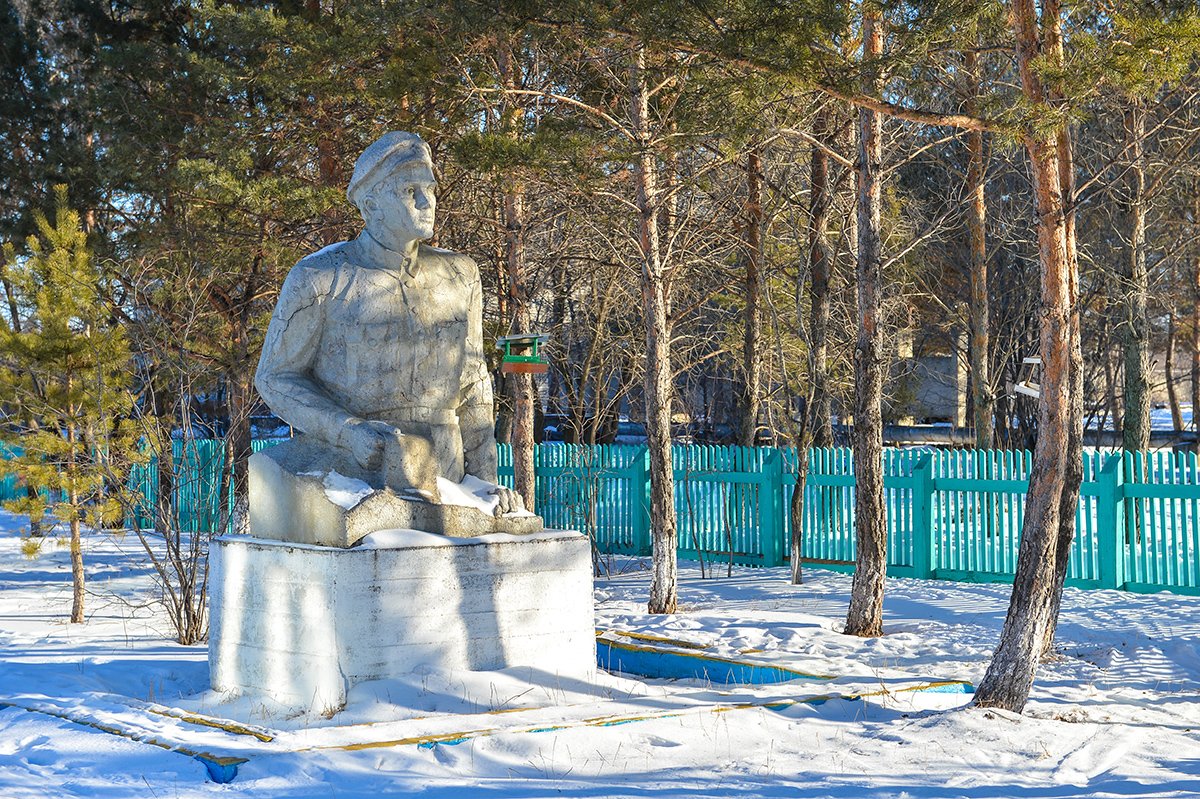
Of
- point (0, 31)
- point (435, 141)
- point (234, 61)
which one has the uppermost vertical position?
point (0, 31)

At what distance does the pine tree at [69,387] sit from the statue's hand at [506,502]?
5.55 m

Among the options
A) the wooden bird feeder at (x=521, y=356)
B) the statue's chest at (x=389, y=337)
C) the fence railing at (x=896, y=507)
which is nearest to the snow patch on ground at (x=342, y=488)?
the statue's chest at (x=389, y=337)

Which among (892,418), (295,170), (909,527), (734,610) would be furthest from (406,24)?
(892,418)

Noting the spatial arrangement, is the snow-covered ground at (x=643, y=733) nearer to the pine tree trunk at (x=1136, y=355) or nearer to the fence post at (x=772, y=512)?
the fence post at (x=772, y=512)

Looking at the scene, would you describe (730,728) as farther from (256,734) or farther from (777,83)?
(777,83)

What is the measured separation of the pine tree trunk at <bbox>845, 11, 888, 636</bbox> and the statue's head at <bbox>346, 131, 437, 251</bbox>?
3.82 m

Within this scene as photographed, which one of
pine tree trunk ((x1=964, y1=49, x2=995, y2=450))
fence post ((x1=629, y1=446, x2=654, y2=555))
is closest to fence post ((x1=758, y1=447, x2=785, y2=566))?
fence post ((x1=629, y1=446, x2=654, y2=555))

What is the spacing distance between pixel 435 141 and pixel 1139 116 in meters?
7.60

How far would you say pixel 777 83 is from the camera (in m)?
6.96

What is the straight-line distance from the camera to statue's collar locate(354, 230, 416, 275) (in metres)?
6.97

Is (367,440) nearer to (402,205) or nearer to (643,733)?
(402,205)

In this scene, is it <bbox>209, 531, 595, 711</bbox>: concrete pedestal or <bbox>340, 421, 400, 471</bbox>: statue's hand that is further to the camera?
<bbox>340, 421, 400, 471</bbox>: statue's hand

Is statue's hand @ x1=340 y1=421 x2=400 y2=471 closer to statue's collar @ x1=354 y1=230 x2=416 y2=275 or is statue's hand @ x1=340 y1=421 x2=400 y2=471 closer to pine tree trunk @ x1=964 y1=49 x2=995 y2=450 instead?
statue's collar @ x1=354 y1=230 x2=416 y2=275

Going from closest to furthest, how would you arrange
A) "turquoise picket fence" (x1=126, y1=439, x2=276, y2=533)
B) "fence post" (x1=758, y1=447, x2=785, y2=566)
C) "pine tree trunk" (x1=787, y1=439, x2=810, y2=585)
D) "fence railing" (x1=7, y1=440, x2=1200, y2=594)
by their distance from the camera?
"fence railing" (x1=7, y1=440, x2=1200, y2=594)
"turquoise picket fence" (x1=126, y1=439, x2=276, y2=533)
"pine tree trunk" (x1=787, y1=439, x2=810, y2=585)
"fence post" (x1=758, y1=447, x2=785, y2=566)
